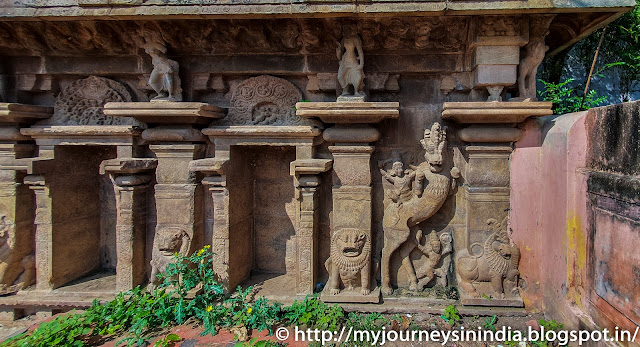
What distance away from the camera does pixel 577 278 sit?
300 centimetres

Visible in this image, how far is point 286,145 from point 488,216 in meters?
2.35

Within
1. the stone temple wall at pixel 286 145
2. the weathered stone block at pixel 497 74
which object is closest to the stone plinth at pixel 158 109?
the stone temple wall at pixel 286 145

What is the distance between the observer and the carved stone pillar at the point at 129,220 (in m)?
3.99

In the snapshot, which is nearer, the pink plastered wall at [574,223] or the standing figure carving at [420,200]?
the pink plastered wall at [574,223]

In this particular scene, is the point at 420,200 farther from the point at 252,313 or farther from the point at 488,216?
the point at 252,313

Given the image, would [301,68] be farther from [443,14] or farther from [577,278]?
[577,278]

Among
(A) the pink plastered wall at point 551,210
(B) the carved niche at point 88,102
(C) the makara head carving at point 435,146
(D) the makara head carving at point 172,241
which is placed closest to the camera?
(A) the pink plastered wall at point 551,210

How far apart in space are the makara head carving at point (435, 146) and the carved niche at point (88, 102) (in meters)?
3.46

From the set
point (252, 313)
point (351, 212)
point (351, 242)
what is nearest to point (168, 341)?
point (252, 313)

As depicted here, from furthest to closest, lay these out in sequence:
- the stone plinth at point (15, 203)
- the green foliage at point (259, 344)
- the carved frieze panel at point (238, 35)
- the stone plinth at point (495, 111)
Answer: the stone plinth at point (15, 203) < the carved frieze panel at point (238, 35) < the stone plinth at point (495, 111) < the green foliage at point (259, 344)

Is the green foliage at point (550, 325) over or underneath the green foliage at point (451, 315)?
over
